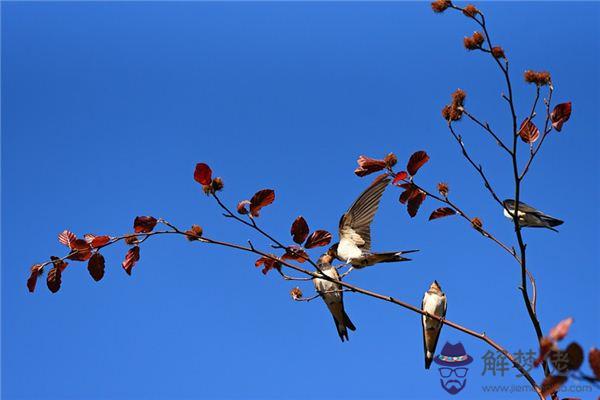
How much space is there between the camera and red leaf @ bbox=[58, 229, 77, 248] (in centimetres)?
279

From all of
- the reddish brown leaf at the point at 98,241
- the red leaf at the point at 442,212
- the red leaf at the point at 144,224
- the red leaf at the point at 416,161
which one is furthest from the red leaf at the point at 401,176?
the reddish brown leaf at the point at 98,241

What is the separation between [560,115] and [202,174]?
151cm

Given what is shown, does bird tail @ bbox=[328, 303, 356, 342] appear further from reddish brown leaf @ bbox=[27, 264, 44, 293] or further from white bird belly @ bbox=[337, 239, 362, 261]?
reddish brown leaf @ bbox=[27, 264, 44, 293]

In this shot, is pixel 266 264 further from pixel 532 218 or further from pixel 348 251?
pixel 532 218

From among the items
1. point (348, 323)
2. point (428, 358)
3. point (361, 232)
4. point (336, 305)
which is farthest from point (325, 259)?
point (428, 358)

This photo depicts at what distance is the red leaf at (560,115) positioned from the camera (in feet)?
8.38

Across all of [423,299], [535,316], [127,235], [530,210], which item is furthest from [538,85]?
[423,299]

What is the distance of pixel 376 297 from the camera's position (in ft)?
7.88

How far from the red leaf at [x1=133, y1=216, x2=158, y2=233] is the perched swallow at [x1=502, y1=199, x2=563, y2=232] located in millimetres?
1551

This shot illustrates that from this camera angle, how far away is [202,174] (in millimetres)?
2494

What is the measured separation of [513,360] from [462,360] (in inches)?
58.2

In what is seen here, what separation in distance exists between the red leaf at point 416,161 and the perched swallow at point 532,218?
16.1 inches

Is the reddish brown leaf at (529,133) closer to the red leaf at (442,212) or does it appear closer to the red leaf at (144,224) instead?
the red leaf at (442,212)

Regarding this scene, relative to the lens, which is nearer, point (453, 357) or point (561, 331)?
point (561, 331)
